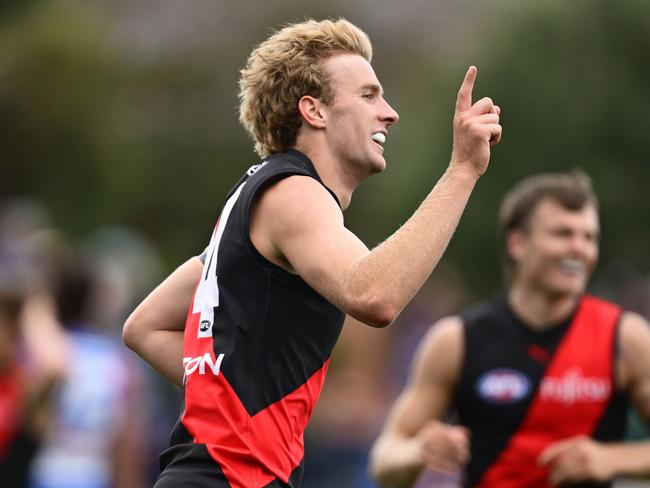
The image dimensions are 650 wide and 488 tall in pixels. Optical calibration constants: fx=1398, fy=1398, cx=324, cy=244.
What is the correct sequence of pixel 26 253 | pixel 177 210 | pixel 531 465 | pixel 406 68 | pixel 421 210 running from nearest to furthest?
pixel 421 210 → pixel 531 465 → pixel 26 253 → pixel 177 210 → pixel 406 68

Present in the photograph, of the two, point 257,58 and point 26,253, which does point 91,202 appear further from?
point 257,58

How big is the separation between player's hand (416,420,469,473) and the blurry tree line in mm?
20777

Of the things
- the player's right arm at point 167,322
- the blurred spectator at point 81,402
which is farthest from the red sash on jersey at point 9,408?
the player's right arm at point 167,322

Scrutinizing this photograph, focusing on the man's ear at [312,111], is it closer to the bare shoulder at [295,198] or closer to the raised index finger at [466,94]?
the bare shoulder at [295,198]

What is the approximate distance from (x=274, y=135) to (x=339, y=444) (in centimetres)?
876

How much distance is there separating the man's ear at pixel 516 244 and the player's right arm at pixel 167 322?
283cm

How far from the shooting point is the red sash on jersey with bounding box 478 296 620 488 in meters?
6.99

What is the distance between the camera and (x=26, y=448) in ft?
29.9

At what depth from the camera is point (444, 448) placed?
6516 millimetres

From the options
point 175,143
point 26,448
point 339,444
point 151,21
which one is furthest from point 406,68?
point 26,448

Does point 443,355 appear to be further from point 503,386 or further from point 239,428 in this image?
point 239,428

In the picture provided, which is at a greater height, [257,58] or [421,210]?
[257,58]

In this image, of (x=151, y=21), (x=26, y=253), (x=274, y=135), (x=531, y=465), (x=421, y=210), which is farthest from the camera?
(x=151, y=21)

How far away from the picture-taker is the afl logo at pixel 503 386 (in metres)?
7.12
